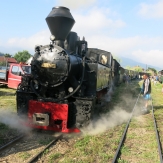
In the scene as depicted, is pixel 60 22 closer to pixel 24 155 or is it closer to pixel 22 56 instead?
pixel 24 155

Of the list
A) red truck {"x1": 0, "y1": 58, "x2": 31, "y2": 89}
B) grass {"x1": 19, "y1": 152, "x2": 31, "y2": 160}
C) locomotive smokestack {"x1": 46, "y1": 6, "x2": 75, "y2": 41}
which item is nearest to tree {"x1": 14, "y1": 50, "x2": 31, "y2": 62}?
red truck {"x1": 0, "y1": 58, "x2": 31, "y2": 89}

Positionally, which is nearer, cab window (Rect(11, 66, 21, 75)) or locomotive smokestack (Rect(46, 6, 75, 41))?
locomotive smokestack (Rect(46, 6, 75, 41))

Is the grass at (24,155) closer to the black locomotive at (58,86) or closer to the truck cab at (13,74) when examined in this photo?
the black locomotive at (58,86)

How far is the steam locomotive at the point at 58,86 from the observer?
555 cm

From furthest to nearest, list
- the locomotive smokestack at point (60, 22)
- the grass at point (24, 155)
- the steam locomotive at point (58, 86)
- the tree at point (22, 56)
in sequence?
1. the tree at point (22, 56)
2. the locomotive smokestack at point (60, 22)
3. the steam locomotive at point (58, 86)
4. the grass at point (24, 155)

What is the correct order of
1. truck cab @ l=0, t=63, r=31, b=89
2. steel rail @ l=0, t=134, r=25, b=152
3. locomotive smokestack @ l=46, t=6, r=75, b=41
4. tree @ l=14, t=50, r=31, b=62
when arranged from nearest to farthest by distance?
steel rail @ l=0, t=134, r=25, b=152
locomotive smokestack @ l=46, t=6, r=75, b=41
truck cab @ l=0, t=63, r=31, b=89
tree @ l=14, t=50, r=31, b=62

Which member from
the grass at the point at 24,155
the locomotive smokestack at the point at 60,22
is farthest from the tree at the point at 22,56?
the grass at the point at 24,155

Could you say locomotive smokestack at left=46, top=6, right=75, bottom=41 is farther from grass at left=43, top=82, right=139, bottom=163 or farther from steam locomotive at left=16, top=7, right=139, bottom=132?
grass at left=43, top=82, right=139, bottom=163

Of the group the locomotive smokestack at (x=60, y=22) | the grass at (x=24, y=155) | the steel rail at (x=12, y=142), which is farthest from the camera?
the locomotive smokestack at (x=60, y=22)

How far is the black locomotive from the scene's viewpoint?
555 cm

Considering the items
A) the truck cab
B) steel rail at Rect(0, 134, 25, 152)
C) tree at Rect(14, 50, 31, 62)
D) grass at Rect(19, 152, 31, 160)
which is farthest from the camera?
tree at Rect(14, 50, 31, 62)

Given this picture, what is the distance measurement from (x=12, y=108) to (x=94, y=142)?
415 centimetres

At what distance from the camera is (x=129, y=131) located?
649 cm

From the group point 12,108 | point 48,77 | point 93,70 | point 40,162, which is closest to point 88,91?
point 93,70
